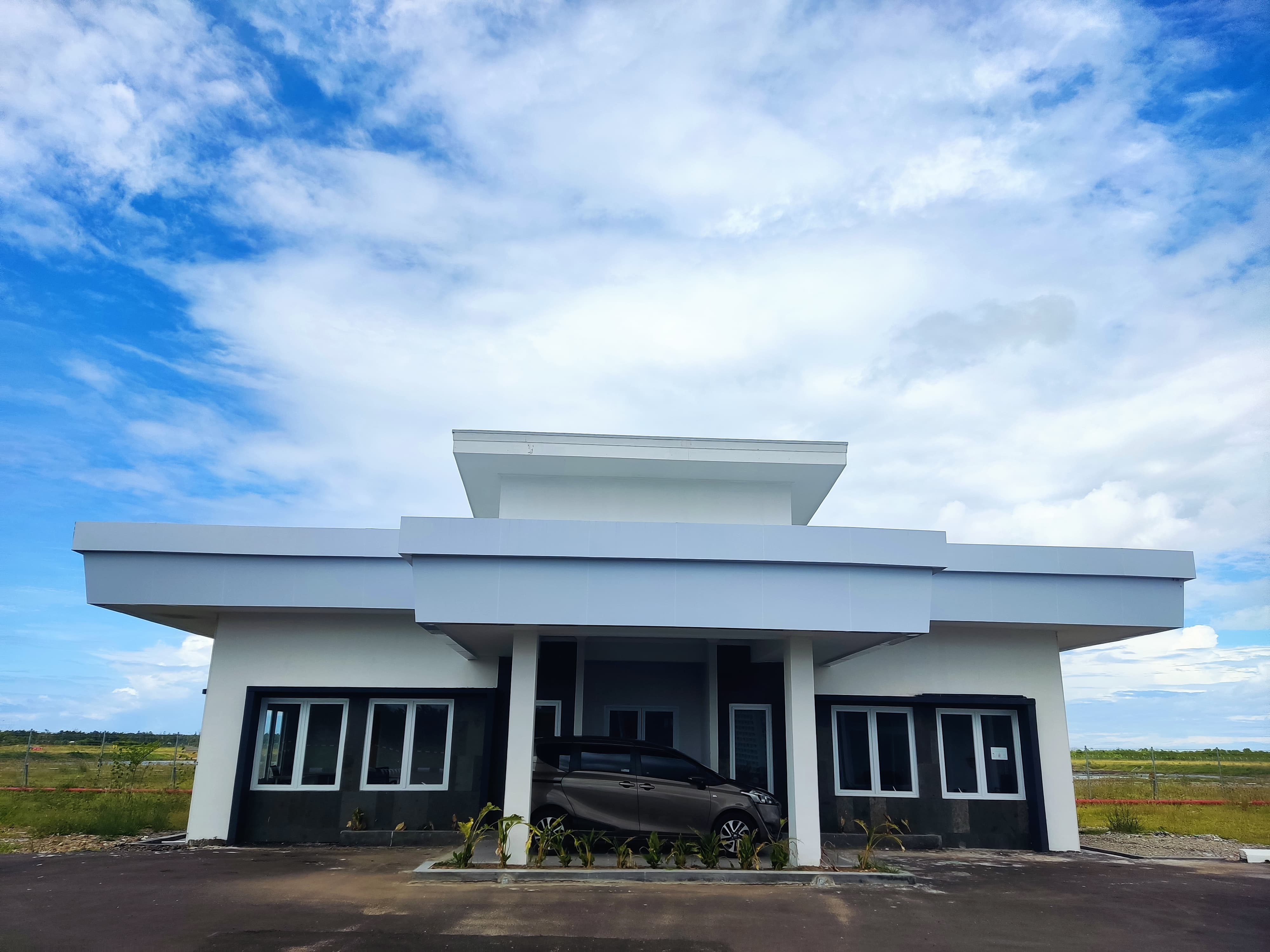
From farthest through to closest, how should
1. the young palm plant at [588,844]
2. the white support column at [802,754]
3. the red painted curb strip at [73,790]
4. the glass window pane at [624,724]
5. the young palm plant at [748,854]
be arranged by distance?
1. the red painted curb strip at [73,790]
2. the glass window pane at [624,724]
3. the white support column at [802,754]
4. the young palm plant at [748,854]
5. the young palm plant at [588,844]

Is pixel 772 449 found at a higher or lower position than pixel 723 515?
higher

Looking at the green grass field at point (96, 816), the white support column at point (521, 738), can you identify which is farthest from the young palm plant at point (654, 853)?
the green grass field at point (96, 816)

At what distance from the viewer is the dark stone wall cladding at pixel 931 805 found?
14.7m

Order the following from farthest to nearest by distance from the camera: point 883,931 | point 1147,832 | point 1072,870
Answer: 1. point 1147,832
2. point 1072,870
3. point 883,931

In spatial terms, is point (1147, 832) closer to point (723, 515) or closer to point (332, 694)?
point (723, 515)

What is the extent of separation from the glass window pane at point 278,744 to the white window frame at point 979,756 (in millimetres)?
11548

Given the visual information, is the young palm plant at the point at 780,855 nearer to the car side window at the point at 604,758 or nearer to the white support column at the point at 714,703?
the car side window at the point at 604,758

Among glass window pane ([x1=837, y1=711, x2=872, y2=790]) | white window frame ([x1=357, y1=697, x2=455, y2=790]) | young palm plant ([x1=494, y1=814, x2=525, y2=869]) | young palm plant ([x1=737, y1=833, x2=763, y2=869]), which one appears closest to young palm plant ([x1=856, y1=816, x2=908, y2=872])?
glass window pane ([x1=837, y1=711, x2=872, y2=790])

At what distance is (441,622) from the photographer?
36.5 ft

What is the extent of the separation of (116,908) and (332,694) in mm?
5591

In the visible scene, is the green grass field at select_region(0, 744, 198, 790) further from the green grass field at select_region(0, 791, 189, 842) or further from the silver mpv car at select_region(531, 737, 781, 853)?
the silver mpv car at select_region(531, 737, 781, 853)

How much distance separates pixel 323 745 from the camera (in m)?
14.8

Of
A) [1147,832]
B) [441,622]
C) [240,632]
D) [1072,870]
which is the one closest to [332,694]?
[240,632]

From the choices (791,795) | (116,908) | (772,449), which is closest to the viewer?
(116,908)
